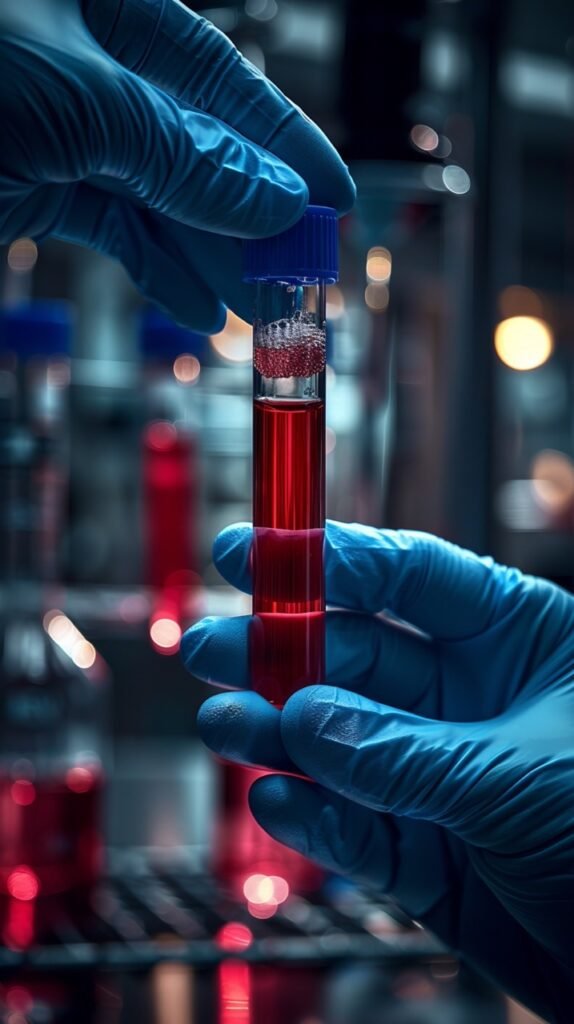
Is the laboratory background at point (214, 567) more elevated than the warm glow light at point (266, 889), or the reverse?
the laboratory background at point (214, 567)


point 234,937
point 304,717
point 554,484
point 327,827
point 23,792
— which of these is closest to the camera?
point 304,717

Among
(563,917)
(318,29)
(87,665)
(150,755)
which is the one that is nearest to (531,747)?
(563,917)

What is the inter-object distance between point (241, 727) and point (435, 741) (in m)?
0.13

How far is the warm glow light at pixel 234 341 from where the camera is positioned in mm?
1821

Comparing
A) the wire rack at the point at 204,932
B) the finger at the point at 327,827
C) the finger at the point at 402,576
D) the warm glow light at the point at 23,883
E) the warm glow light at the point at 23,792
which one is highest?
the finger at the point at 402,576

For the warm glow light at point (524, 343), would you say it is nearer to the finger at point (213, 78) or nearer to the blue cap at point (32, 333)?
the blue cap at point (32, 333)

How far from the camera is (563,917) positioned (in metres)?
0.86

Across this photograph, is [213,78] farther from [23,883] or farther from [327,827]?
[23,883]

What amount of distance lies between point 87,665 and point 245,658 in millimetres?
560

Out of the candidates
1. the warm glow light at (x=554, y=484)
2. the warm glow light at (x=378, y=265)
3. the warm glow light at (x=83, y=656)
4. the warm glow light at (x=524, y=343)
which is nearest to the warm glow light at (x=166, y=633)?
the warm glow light at (x=83, y=656)

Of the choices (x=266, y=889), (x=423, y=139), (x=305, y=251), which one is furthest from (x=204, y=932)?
(x=423, y=139)

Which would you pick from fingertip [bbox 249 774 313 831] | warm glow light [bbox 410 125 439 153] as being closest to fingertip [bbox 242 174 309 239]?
fingertip [bbox 249 774 313 831]

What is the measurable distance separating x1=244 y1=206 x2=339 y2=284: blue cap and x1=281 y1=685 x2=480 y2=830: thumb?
0.27m

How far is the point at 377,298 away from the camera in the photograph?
1.44 meters
